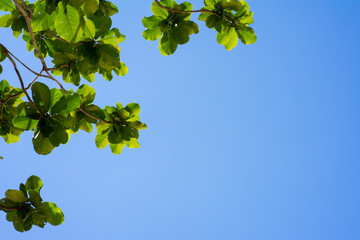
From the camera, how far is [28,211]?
220cm

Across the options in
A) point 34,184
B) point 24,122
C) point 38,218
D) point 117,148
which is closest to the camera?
point 24,122

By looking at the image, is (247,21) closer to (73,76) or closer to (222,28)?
(222,28)

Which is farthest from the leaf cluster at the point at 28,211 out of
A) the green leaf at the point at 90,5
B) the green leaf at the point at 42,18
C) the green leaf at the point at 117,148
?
the green leaf at the point at 90,5

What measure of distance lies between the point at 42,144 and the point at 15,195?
44 centimetres

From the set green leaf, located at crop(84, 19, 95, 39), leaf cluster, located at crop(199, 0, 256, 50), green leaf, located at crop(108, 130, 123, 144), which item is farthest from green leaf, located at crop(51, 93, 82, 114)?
leaf cluster, located at crop(199, 0, 256, 50)

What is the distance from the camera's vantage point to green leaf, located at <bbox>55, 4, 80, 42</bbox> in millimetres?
2020

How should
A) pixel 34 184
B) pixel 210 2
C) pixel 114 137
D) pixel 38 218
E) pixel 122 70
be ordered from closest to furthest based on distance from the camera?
pixel 38 218
pixel 34 184
pixel 210 2
pixel 114 137
pixel 122 70

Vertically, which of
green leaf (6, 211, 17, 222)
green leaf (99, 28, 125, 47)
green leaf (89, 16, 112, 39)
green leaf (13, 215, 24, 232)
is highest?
green leaf (99, 28, 125, 47)

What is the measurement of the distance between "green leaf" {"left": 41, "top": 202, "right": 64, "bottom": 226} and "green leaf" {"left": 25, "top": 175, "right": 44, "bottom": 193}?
6.6 inches

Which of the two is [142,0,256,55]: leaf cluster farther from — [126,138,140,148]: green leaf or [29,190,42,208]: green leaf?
[29,190,42,208]: green leaf

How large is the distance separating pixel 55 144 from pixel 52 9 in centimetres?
88

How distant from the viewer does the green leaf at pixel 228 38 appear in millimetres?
2775

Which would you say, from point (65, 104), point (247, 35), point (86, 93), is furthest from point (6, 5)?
point (247, 35)

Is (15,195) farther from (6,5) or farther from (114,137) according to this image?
(6,5)
